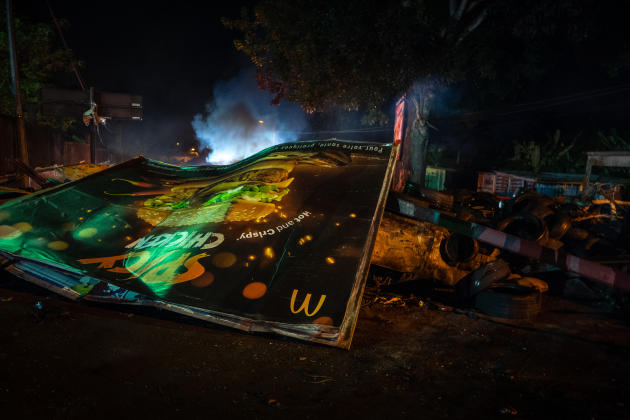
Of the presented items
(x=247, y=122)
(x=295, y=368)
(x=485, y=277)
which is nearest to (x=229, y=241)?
(x=295, y=368)

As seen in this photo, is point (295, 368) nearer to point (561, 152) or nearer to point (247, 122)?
point (561, 152)

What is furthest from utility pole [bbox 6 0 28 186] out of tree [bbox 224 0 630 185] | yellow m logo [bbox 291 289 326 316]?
yellow m logo [bbox 291 289 326 316]

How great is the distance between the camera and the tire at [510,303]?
15.9ft

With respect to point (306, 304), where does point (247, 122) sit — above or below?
above

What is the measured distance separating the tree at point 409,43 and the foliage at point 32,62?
10186 mm

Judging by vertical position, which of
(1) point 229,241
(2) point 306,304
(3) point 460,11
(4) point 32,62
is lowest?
(2) point 306,304

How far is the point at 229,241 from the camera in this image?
439cm

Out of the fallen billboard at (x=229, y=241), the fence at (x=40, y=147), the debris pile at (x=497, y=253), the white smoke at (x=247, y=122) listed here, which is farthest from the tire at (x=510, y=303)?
the white smoke at (x=247, y=122)

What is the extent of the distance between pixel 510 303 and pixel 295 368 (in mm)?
3137

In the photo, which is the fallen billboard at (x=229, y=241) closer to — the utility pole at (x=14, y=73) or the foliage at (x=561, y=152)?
the utility pole at (x=14, y=73)

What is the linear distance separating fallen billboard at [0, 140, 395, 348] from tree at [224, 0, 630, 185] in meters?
3.83

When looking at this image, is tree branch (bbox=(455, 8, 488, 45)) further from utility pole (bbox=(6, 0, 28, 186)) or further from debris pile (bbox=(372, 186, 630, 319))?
utility pole (bbox=(6, 0, 28, 186))

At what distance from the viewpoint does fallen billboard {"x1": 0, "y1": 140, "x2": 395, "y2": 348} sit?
12.0 feet

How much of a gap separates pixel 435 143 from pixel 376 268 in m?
20.2
